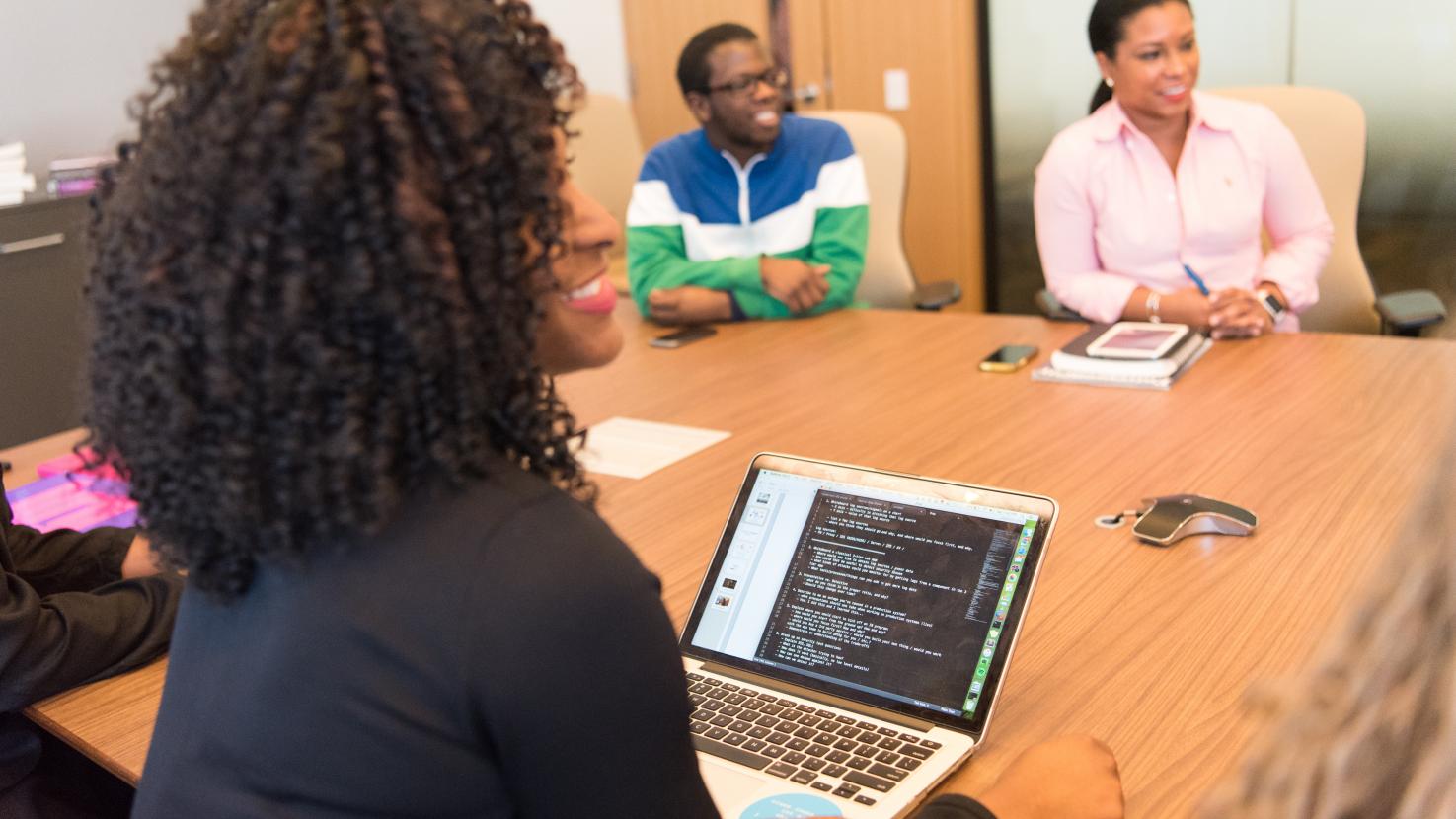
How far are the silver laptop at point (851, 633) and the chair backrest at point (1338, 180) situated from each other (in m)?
1.93

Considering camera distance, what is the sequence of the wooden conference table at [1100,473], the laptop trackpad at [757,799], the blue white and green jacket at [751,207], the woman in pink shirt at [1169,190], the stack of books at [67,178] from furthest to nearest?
the stack of books at [67,178] → the blue white and green jacket at [751,207] → the woman in pink shirt at [1169,190] → the wooden conference table at [1100,473] → the laptop trackpad at [757,799]

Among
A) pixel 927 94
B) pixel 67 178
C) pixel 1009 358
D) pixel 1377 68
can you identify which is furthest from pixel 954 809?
pixel 67 178

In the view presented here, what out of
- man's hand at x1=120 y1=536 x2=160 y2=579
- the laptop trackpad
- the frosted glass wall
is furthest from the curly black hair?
the frosted glass wall

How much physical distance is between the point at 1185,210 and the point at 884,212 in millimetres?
913

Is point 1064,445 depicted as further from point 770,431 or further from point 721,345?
point 721,345

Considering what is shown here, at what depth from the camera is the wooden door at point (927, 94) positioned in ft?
15.1

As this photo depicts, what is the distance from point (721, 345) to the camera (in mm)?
2607

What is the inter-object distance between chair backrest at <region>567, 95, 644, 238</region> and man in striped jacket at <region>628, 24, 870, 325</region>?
1.37 meters

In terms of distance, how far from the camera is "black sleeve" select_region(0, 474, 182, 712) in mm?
1298

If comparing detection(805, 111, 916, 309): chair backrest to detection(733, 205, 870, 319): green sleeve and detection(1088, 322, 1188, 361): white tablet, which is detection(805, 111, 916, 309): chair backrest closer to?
detection(733, 205, 870, 319): green sleeve

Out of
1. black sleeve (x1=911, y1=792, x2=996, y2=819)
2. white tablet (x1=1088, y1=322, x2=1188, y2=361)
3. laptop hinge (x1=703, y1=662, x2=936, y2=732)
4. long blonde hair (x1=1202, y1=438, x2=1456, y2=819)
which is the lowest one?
white tablet (x1=1088, y1=322, x2=1188, y2=361)

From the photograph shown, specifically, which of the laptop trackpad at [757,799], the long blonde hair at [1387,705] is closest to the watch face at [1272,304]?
the laptop trackpad at [757,799]

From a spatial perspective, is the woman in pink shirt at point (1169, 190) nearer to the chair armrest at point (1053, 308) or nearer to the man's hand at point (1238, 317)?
the chair armrest at point (1053, 308)

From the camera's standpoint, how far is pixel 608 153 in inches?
176
